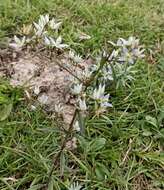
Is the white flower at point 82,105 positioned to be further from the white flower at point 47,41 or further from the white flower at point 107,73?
the white flower at point 107,73

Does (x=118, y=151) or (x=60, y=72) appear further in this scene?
(x=60, y=72)

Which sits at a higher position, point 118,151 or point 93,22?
point 93,22

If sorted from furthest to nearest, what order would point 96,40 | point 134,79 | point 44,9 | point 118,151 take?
1. point 44,9
2. point 96,40
3. point 134,79
4. point 118,151

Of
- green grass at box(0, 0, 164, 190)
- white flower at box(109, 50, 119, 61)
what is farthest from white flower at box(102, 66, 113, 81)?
white flower at box(109, 50, 119, 61)

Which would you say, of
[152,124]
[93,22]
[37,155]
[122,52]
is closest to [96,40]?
[93,22]

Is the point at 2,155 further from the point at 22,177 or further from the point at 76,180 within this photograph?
the point at 76,180

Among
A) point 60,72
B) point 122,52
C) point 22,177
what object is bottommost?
point 22,177

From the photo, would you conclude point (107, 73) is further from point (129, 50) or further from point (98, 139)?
point (129, 50)

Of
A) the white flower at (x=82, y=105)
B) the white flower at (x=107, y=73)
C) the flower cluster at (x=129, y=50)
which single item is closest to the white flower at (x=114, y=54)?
the flower cluster at (x=129, y=50)
